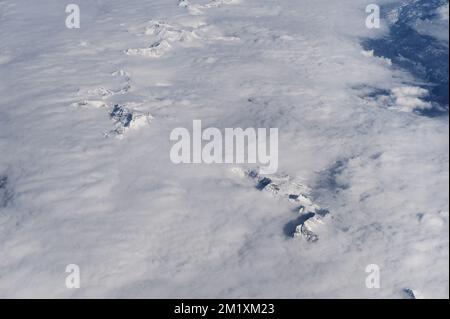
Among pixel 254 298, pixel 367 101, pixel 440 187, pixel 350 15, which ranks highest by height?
pixel 350 15

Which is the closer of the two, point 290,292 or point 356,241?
point 290,292

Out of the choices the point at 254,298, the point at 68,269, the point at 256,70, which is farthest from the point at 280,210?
the point at 256,70

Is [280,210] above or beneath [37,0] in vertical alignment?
beneath

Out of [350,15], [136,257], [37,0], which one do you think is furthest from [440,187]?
[37,0]

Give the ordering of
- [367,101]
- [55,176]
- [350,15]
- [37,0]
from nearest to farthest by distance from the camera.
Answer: [55,176] → [367,101] → [350,15] → [37,0]

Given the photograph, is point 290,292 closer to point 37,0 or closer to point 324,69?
point 324,69
